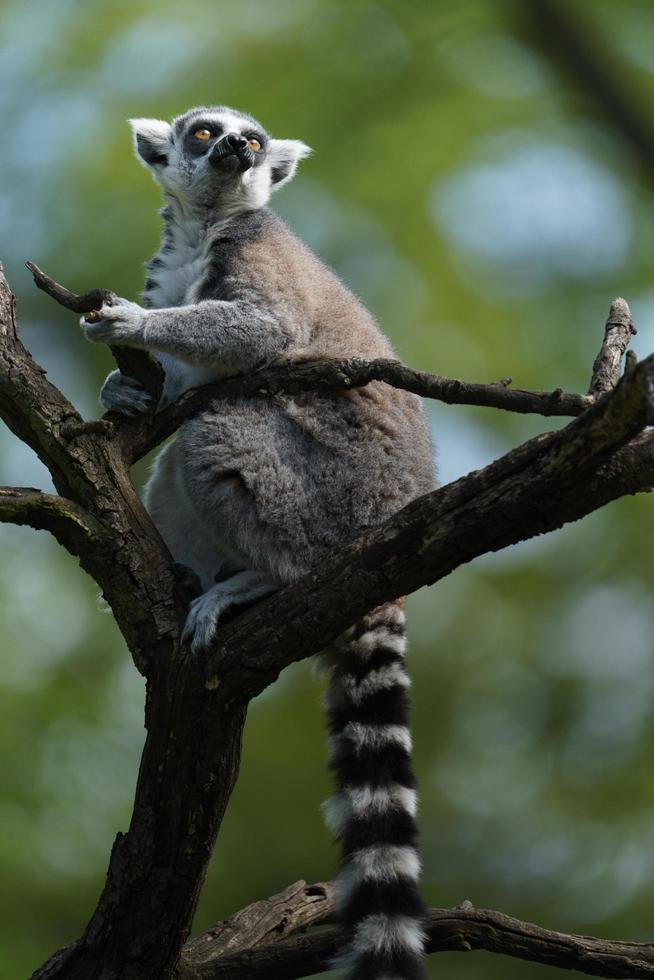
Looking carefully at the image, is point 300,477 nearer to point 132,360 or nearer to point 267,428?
point 267,428

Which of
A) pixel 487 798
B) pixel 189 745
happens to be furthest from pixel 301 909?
pixel 487 798

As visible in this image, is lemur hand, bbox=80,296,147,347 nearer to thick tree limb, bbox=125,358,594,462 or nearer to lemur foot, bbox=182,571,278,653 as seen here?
thick tree limb, bbox=125,358,594,462

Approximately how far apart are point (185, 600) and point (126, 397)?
696 mm

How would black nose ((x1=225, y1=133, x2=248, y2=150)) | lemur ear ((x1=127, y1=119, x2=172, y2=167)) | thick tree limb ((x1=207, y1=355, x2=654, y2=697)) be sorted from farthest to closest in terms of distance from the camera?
lemur ear ((x1=127, y1=119, x2=172, y2=167)), black nose ((x1=225, y1=133, x2=248, y2=150)), thick tree limb ((x1=207, y1=355, x2=654, y2=697))

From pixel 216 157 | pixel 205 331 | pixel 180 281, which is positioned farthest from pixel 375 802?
pixel 216 157

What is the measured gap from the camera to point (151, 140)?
15.5 feet

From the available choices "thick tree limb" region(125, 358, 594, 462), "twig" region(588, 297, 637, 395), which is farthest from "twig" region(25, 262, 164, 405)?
"twig" region(588, 297, 637, 395)

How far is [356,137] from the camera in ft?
25.0

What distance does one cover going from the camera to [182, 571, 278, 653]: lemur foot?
3109 millimetres

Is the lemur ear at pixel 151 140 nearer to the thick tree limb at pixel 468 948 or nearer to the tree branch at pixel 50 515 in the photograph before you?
the tree branch at pixel 50 515

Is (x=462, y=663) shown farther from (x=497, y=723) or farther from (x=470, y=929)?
(x=470, y=929)

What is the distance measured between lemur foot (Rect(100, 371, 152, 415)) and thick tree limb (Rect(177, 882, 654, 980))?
5.69ft

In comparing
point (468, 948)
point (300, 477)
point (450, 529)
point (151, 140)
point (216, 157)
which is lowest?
point (468, 948)

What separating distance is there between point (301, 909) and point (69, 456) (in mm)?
1792
